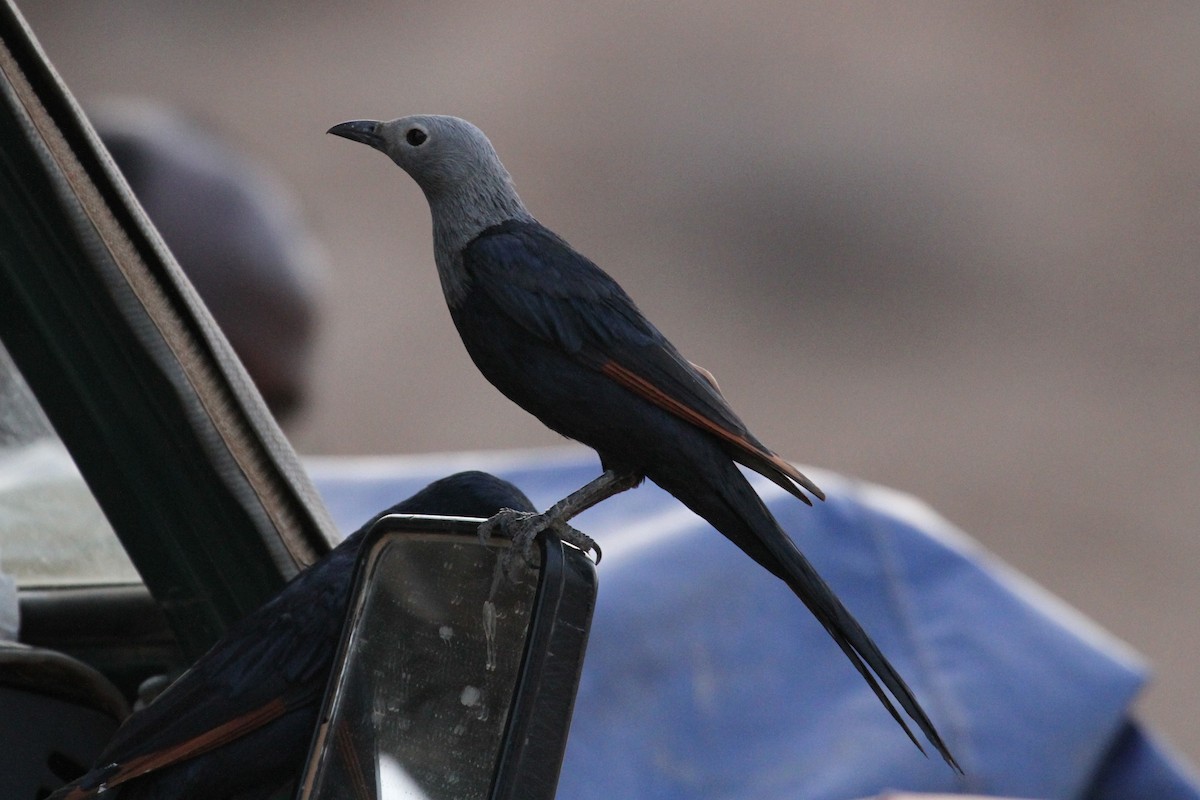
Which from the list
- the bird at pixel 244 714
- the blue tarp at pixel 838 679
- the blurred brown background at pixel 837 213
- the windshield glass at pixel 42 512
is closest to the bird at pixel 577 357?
the bird at pixel 244 714

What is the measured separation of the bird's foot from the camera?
1439 millimetres

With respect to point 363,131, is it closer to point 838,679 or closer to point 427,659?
point 427,659

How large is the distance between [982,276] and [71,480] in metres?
18.5

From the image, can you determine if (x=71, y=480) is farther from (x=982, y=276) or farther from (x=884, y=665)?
(x=982, y=276)

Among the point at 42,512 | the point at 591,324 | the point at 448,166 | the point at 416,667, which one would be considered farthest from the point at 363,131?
the point at 42,512

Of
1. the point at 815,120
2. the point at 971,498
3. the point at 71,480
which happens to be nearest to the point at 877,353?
the point at 971,498

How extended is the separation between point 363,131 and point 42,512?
3.35 ft

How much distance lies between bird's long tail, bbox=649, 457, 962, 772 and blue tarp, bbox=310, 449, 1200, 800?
72.2 inches

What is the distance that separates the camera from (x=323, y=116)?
23.1 m

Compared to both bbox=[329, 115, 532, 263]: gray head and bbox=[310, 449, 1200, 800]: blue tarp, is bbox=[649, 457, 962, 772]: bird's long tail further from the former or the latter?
bbox=[310, 449, 1200, 800]: blue tarp

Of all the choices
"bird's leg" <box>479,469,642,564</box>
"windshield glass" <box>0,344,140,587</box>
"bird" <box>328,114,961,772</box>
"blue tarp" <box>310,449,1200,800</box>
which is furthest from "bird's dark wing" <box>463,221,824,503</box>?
"blue tarp" <box>310,449,1200,800</box>

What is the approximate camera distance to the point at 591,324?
1605 mm

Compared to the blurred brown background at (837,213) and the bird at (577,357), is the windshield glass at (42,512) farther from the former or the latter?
the blurred brown background at (837,213)

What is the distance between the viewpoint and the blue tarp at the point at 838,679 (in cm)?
330
